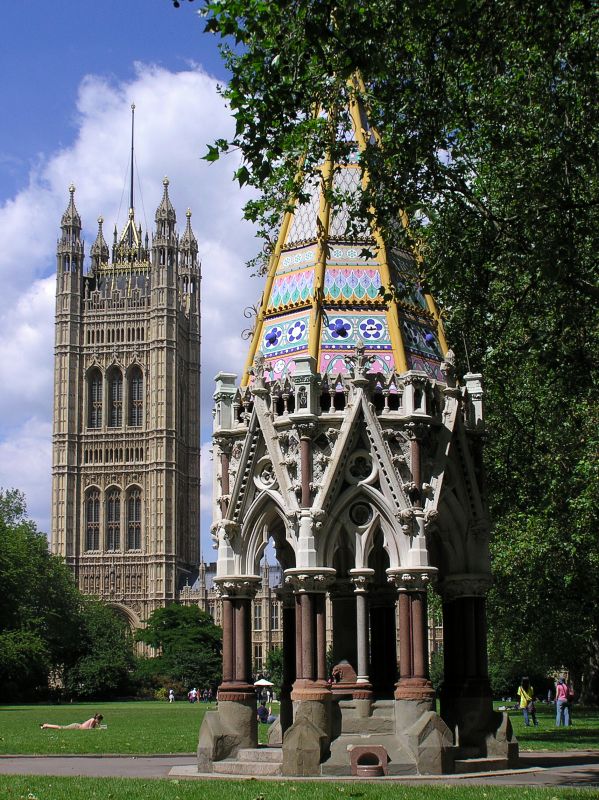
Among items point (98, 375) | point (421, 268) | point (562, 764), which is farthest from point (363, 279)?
point (98, 375)

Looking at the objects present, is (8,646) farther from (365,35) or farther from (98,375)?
(98,375)

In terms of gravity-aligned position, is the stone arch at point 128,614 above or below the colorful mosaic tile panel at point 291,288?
below

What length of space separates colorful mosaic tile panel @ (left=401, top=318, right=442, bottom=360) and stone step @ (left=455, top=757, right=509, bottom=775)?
6.17 m

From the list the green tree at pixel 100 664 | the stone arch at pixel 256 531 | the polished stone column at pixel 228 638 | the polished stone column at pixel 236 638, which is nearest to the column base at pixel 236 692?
the polished stone column at pixel 236 638

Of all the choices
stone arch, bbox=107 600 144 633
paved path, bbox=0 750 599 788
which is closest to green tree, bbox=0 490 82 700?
stone arch, bbox=107 600 144 633

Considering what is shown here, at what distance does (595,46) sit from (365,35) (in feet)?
11.8

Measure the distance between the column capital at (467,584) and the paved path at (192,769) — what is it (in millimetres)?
2705

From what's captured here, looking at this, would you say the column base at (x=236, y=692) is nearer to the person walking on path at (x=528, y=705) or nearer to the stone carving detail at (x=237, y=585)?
the stone carving detail at (x=237, y=585)

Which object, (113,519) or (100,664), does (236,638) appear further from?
(113,519)

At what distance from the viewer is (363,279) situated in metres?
20.6

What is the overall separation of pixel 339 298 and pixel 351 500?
10.7ft

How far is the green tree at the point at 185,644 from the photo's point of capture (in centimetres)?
12088

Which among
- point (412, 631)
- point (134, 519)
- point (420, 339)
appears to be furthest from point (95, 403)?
point (412, 631)

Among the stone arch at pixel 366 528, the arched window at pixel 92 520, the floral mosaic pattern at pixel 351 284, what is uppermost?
the arched window at pixel 92 520
